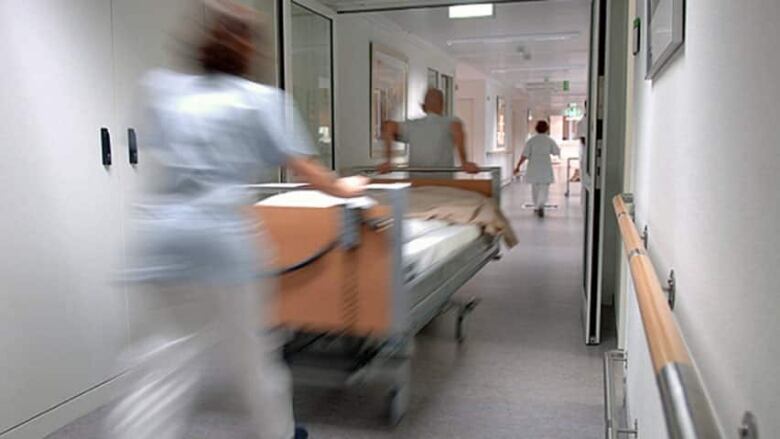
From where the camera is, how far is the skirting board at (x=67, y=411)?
3.03m

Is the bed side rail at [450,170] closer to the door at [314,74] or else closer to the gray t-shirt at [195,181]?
the door at [314,74]

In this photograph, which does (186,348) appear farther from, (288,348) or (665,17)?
(665,17)

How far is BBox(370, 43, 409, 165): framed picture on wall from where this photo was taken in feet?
24.8

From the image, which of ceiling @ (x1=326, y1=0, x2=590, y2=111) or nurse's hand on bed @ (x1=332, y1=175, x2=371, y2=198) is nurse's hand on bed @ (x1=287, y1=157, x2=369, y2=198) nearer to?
nurse's hand on bed @ (x1=332, y1=175, x2=371, y2=198)

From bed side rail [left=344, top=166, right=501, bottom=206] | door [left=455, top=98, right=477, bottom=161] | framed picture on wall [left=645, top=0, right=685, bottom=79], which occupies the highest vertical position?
door [left=455, top=98, right=477, bottom=161]

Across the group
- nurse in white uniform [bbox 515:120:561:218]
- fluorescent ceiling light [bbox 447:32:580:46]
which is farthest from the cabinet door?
nurse in white uniform [bbox 515:120:561:218]

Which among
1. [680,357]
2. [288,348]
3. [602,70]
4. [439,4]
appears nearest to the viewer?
[680,357]

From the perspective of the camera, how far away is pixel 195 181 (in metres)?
2.16

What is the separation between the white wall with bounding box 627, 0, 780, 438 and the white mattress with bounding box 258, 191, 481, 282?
1.51 metres

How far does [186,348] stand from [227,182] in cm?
56

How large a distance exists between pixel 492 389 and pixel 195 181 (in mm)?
2158

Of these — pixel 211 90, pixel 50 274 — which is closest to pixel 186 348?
pixel 211 90

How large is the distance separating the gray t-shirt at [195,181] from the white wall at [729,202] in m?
1.34

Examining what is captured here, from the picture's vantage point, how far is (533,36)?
898 centimetres
